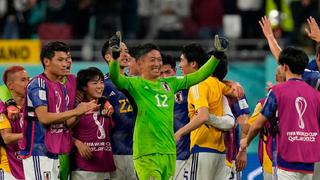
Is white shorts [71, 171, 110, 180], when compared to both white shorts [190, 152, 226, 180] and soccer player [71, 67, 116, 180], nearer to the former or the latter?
soccer player [71, 67, 116, 180]

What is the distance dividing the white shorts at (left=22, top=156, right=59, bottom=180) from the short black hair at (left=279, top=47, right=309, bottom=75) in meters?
2.84

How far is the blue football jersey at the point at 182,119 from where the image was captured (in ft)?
47.6

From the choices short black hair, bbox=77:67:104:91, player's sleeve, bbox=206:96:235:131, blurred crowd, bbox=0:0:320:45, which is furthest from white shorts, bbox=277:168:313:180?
blurred crowd, bbox=0:0:320:45

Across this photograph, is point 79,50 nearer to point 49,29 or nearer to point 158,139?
point 49,29

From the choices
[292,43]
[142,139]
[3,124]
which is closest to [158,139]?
[142,139]

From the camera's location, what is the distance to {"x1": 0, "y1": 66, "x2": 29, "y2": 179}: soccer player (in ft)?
46.8

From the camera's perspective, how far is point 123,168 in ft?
47.0

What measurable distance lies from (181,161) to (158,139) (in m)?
1.63

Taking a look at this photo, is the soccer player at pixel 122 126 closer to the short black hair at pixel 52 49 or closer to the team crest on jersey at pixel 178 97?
the team crest on jersey at pixel 178 97

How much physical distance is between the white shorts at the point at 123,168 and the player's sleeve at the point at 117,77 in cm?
171

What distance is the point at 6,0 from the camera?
82.3 feet

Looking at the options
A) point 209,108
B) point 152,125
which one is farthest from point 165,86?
point 209,108

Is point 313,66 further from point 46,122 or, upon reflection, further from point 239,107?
point 46,122

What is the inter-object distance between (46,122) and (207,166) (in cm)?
225
